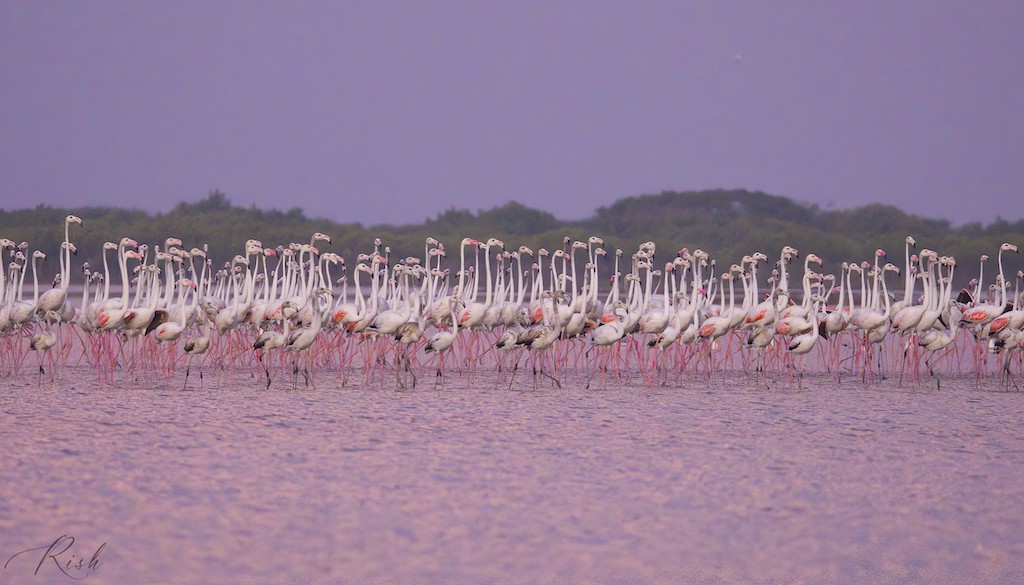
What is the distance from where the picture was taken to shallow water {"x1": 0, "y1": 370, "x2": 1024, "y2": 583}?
532 cm

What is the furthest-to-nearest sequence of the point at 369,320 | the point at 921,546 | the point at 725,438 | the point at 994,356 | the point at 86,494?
the point at 994,356 < the point at 369,320 < the point at 725,438 < the point at 86,494 < the point at 921,546

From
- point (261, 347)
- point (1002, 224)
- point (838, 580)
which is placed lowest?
point (838, 580)

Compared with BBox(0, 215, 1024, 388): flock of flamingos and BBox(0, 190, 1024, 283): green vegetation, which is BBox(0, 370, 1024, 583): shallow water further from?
BBox(0, 190, 1024, 283): green vegetation

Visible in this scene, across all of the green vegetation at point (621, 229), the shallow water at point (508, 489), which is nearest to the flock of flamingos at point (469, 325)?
the shallow water at point (508, 489)

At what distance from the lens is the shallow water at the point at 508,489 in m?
5.32

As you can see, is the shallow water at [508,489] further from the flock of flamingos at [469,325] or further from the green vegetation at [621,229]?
the green vegetation at [621,229]

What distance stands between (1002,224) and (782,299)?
108ft

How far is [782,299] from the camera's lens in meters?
13.6

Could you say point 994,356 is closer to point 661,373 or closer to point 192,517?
point 661,373

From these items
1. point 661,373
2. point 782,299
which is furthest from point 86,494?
point 782,299

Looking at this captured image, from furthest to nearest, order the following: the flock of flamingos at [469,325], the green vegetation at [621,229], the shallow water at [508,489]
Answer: the green vegetation at [621,229] → the flock of flamingos at [469,325] → the shallow water at [508,489]

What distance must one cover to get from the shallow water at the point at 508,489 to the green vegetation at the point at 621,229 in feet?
85.2

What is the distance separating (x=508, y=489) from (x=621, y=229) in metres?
41.1

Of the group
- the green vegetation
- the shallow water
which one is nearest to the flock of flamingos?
the shallow water
